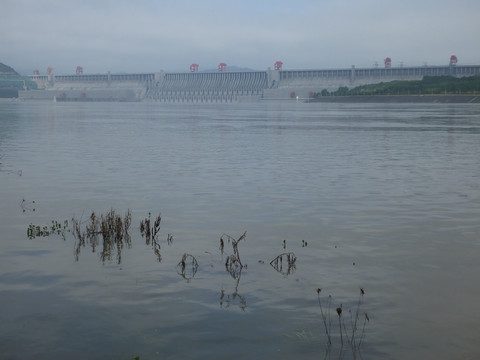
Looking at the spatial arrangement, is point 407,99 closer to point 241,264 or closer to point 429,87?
point 429,87

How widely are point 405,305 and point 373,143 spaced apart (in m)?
25.7

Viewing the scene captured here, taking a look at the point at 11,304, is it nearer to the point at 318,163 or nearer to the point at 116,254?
the point at 116,254

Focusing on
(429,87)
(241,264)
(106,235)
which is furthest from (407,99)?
(241,264)

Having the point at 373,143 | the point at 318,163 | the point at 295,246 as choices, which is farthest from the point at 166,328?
the point at 373,143

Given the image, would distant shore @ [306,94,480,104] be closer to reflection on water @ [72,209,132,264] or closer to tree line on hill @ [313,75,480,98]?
tree line on hill @ [313,75,480,98]

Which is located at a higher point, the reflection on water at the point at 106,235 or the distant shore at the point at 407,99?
the distant shore at the point at 407,99

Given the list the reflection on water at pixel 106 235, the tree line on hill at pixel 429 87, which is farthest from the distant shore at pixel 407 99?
the reflection on water at pixel 106 235

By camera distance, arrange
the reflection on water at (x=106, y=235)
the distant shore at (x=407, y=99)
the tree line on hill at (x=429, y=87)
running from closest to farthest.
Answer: the reflection on water at (x=106, y=235) → the distant shore at (x=407, y=99) → the tree line on hill at (x=429, y=87)

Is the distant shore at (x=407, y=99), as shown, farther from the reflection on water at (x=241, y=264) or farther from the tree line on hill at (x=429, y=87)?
the reflection on water at (x=241, y=264)

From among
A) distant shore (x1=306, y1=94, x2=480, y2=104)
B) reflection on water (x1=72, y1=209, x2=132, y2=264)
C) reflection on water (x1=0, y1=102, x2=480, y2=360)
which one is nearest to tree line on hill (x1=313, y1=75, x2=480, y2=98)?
distant shore (x1=306, y1=94, x2=480, y2=104)

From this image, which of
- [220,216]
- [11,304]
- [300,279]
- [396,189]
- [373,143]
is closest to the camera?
[11,304]

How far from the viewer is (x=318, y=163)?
24.6 metres

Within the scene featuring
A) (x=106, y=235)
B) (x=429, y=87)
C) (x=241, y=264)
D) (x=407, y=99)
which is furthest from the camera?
(x=429, y=87)

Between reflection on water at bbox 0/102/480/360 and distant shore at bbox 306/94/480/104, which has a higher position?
distant shore at bbox 306/94/480/104
